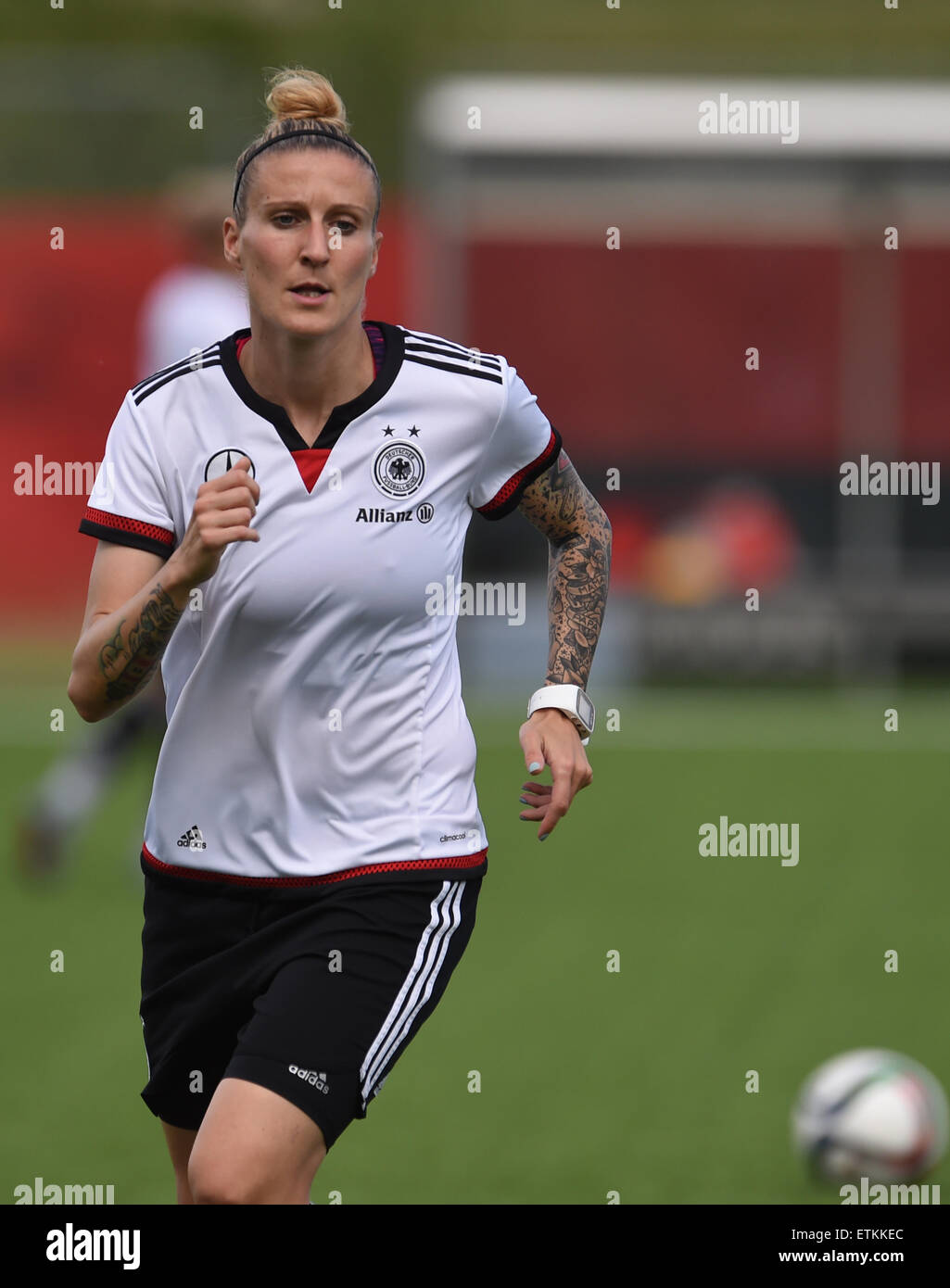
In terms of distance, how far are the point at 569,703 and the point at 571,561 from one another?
0.39 meters

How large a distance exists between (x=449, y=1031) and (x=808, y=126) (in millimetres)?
12363

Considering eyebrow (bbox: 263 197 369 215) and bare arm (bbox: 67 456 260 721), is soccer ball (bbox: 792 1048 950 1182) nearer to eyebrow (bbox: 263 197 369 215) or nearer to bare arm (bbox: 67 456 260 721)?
bare arm (bbox: 67 456 260 721)

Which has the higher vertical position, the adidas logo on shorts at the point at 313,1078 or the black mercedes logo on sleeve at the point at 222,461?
the black mercedes logo on sleeve at the point at 222,461

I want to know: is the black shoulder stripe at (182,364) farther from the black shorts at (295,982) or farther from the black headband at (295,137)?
the black shorts at (295,982)

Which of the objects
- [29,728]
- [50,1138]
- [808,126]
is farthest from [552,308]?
[50,1138]

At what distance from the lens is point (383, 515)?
4.02 m

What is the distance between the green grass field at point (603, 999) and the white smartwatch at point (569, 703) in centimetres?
192

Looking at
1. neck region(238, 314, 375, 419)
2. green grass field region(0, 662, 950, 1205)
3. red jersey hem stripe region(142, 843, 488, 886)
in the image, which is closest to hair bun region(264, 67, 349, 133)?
neck region(238, 314, 375, 419)

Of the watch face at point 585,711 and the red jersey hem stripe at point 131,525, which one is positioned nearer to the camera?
the red jersey hem stripe at point 131,525

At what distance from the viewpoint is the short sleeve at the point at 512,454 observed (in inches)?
165

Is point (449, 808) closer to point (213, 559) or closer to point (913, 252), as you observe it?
point (213, 559)

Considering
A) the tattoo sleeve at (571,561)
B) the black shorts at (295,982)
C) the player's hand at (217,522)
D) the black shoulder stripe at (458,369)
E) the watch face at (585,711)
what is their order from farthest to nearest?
the tattoo sleeve at (571,561) → the watch face at (585,711) → the black shoulder stripe at (458,369) → the black shorts at (295,982) → the player's hand at (217,522)

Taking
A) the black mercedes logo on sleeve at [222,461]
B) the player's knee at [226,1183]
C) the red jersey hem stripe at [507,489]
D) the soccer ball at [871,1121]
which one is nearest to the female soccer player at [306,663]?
the black mercedes logo on sleeve at [222,461]

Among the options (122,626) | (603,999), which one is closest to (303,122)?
(122,626)
